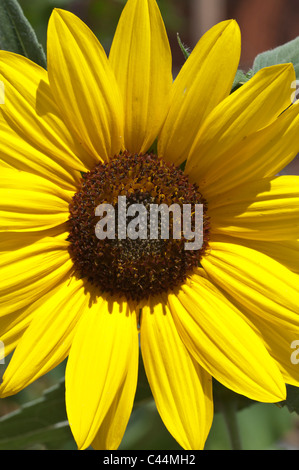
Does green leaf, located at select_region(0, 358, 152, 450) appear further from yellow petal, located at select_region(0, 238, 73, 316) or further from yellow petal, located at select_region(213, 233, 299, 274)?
yellow petal, located at select_region(213, 233, 299, 274)

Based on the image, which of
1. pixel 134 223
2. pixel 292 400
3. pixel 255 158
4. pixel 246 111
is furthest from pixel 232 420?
pixel 246 111

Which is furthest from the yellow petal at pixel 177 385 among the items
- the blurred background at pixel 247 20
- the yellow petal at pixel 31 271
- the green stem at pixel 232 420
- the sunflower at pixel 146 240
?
the blurred background at pixel 247 20

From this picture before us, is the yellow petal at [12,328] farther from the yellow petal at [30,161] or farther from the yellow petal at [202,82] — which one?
the yellow petal at [202,82]

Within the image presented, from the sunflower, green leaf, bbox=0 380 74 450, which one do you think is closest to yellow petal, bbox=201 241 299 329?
the sunflower

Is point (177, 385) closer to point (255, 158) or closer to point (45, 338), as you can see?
point (45, 338)

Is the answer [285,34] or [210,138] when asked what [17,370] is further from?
[285,34]
